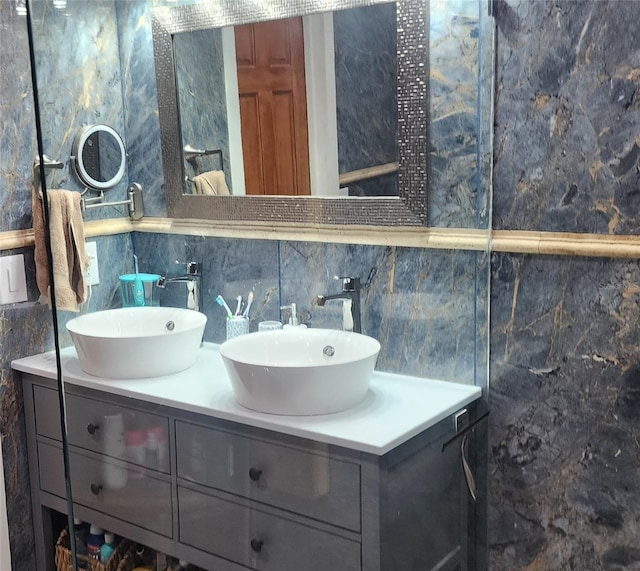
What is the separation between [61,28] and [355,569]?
1390 millimetres

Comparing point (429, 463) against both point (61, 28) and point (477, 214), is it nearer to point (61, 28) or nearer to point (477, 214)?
point (477, 214)

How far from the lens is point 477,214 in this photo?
6.28ft

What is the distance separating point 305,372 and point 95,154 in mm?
736

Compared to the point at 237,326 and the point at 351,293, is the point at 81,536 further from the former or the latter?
the point at 351,293

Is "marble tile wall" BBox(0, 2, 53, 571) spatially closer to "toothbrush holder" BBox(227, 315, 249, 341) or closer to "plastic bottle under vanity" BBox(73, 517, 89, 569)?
"plastic bottle under vanity" BBox(73, 517, 89, 569)

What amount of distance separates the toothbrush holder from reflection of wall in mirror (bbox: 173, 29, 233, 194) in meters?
0.33

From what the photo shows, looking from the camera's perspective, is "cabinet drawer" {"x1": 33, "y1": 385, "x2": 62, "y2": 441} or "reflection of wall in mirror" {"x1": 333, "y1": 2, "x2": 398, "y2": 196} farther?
"cabinet drawer" {"x1": 33, "y1": 385, "x2": 62, "y2": 441}

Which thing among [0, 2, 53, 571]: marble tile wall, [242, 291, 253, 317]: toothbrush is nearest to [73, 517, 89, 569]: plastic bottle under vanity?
[0, 2, 53, 571]: marble tile wall

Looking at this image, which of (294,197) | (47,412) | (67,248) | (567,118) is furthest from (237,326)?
(567,118)

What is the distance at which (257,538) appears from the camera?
5.98 feet

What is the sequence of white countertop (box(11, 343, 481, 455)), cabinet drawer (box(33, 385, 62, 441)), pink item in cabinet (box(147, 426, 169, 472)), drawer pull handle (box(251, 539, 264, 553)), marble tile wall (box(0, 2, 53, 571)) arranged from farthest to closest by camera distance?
marble tile wall (box(0, 2, 53, 571)), cabinet drawer (box(33, 385, 62, 441)), pink item in cabinet (box(147, 426, 169, 472)), drawer pull handle (box(251, 539, 264, 553)), white countertop (box(11, 343, 481, 455))

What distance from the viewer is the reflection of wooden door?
75.2 inches

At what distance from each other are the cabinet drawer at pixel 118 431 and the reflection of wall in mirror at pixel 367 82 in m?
0.81

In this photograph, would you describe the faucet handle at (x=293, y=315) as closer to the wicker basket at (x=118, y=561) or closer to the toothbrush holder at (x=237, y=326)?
the toothbrush holder at (x=237, y=326)
